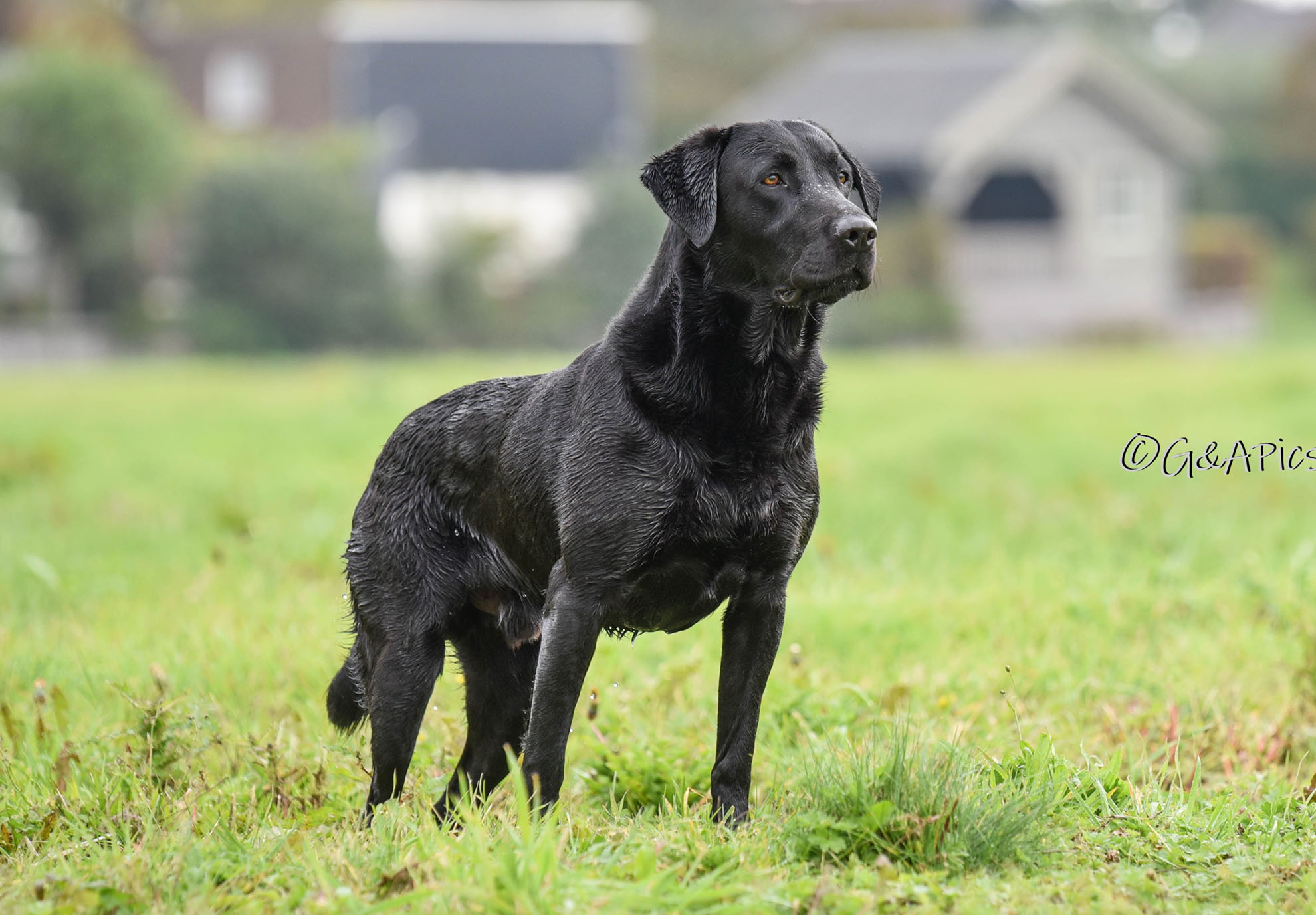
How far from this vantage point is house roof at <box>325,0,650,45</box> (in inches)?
1622

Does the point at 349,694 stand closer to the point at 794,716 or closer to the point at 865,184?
the point at 794,716

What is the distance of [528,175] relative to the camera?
4056 centimetres

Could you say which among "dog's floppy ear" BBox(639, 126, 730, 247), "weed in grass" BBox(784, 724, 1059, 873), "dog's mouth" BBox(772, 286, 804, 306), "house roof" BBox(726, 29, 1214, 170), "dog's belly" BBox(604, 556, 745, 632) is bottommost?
"weed in grass" BBox(784, 724, 1059, 873)

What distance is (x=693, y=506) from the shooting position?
3645mm

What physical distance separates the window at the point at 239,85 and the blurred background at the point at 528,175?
0.29ft

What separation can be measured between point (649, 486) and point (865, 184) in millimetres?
1173

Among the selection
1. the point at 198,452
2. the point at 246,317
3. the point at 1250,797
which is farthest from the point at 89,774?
the point at 246,317

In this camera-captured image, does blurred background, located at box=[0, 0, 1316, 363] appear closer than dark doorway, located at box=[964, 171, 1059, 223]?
Yes

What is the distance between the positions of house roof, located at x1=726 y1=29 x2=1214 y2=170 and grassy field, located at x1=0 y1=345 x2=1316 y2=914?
23.4m

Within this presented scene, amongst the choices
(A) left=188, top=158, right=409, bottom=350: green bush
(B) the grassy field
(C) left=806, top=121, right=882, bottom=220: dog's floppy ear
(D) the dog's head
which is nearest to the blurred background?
(A) left=188, top=158, right=409, bottom=350: green bush

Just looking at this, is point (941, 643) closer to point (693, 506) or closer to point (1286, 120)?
point (693, 506)

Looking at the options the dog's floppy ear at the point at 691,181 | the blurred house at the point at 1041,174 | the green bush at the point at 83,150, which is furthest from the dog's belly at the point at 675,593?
the blurred house at the point at 1041,174

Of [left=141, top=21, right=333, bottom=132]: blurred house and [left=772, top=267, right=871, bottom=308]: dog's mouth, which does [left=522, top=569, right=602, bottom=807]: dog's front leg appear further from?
[left=141, top=21, right=333, bottom=132]: blurred house

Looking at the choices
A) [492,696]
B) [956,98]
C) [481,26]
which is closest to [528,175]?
[481,26]
